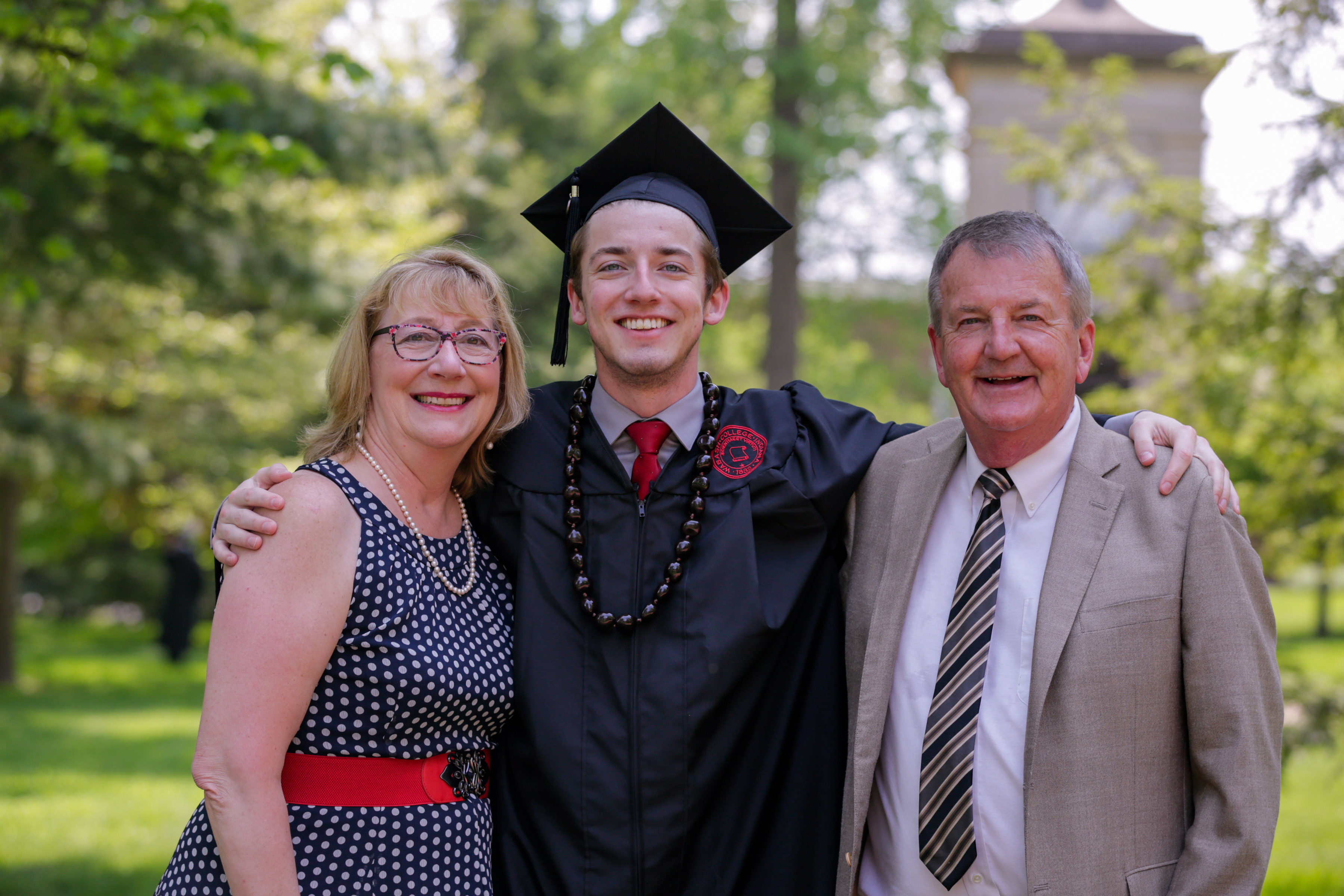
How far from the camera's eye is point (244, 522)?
2.37 meters

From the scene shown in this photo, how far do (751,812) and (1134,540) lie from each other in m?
1.13

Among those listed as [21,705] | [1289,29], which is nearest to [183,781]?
[21,705]

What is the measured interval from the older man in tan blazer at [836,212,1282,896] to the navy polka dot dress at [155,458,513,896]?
92 cm

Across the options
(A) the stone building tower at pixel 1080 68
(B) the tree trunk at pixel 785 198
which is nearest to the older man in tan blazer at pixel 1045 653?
(A) the stone building tower at pixel 1080 68

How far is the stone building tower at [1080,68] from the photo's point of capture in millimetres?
11125

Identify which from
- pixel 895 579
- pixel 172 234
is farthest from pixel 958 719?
pixel 172 234

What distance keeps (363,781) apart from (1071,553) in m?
1.66

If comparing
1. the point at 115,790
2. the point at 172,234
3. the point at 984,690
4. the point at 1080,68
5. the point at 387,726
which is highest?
the point at 1080,68

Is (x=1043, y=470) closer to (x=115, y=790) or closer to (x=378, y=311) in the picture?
(x=378, y=311)

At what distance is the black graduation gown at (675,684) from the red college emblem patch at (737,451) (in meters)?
0.02

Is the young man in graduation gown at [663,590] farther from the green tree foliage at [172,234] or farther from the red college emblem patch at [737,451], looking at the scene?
the green tree foliage at [172,234]

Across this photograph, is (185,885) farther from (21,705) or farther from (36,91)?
(21,705)

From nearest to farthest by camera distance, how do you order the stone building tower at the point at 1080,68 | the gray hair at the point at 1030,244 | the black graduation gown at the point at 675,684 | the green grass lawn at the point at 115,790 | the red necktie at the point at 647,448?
1. the gray hair at the point at 1030,244
2. the black graduation gown at the point at 675,684
3. the red necktie at the point at 647,448
4. the green grass lawn at the point at 115,790
5. the stone building tower at the point at 1080,68

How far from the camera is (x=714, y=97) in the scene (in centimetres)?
1386
